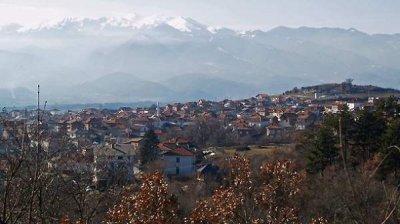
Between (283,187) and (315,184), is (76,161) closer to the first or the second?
(283,187)

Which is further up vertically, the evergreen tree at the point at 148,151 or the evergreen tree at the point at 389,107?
the evergreen tree at the point at 389,107

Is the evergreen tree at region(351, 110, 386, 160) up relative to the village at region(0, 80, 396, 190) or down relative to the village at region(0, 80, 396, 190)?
up

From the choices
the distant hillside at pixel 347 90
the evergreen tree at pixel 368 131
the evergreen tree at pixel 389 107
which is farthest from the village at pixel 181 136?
the distant hillside at pixel 347 90

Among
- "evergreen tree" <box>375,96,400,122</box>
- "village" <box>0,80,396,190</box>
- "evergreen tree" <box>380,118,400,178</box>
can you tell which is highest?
"evergreen tree" <box>375,96,400,122</box>

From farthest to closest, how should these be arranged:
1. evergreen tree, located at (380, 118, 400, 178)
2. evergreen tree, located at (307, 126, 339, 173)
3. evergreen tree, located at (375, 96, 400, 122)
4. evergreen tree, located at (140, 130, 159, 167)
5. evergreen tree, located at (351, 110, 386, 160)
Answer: evergreen tree, located at (140, 130, 159, 167) → evergreen tree, located at (375, 96, 400, 122) → evergreen tree, located at (351, 110, 386, 160) → evergreen tree, located at (307, 126, 339, 173) → evergreen tree, located at (380, 118, 400, 178)

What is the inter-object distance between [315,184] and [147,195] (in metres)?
10.3

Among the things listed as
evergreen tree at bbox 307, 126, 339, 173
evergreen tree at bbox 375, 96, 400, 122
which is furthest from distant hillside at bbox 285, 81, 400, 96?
evergreen tree at bbox 307, 126, 339, 173

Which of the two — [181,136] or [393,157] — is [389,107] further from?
[181,136]

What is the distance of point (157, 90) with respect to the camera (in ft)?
555

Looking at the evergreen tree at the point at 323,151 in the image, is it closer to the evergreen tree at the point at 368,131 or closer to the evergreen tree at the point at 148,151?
the evergreen tree at the point at 368,131

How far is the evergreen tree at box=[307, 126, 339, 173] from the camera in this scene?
16.6 m

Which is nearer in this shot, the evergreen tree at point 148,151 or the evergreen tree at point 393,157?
the evergreen tree at point 393,157

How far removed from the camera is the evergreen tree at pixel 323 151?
16.6 m

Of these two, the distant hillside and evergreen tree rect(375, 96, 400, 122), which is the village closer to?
evergreen tree rect(375, 96, 400, 122)
